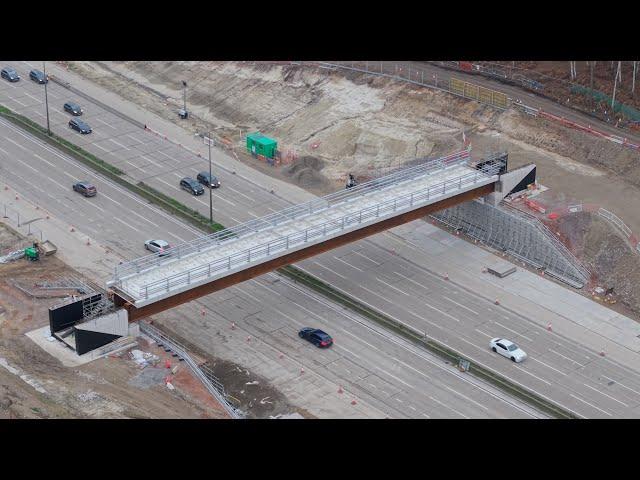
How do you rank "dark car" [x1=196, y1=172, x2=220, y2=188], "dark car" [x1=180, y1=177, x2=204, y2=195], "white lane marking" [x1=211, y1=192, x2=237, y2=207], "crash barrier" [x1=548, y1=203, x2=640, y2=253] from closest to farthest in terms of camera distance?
"crash barrier" [x1=548, y1=203, x2=640, y2=253], "white lane marking" [x1=211, y1=192, x2=237, y2=207], "dark car" [x1=180, y1=177, x2=204, y2=195], "dark car" [x1=196, y1=172, x2=220, y2=188]

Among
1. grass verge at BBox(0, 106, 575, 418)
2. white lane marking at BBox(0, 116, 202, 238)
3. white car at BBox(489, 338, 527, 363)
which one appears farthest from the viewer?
white lane marking at BBox(0, 116, 202, 238)

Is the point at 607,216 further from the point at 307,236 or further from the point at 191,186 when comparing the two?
the point at 191,186

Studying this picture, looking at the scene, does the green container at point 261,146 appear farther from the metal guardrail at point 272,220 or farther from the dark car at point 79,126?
the metal guardrail at point 272,220

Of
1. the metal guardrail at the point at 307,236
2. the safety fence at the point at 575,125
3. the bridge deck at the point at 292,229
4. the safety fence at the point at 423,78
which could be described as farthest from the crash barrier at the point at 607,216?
the safety fence at the point at 423,78

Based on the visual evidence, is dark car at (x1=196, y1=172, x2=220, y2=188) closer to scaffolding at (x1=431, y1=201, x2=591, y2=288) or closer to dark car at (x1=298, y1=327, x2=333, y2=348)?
scaffolding at (x1=431, y1=201, x2=591, y2=288)

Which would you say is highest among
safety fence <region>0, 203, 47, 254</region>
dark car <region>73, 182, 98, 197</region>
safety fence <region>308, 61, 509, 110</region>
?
safety fence <region>308, 61, 509, 110</region>

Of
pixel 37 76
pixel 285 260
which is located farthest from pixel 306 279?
pixel 37 76

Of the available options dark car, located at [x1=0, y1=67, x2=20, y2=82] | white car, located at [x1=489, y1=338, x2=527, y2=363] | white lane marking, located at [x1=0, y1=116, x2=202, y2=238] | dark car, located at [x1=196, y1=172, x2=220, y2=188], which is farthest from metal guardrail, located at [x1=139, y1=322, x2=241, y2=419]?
dark car, located at [x1=0, y1=67, x2=20, y2=82]

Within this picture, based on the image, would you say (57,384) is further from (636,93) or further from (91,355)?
(636,93)
